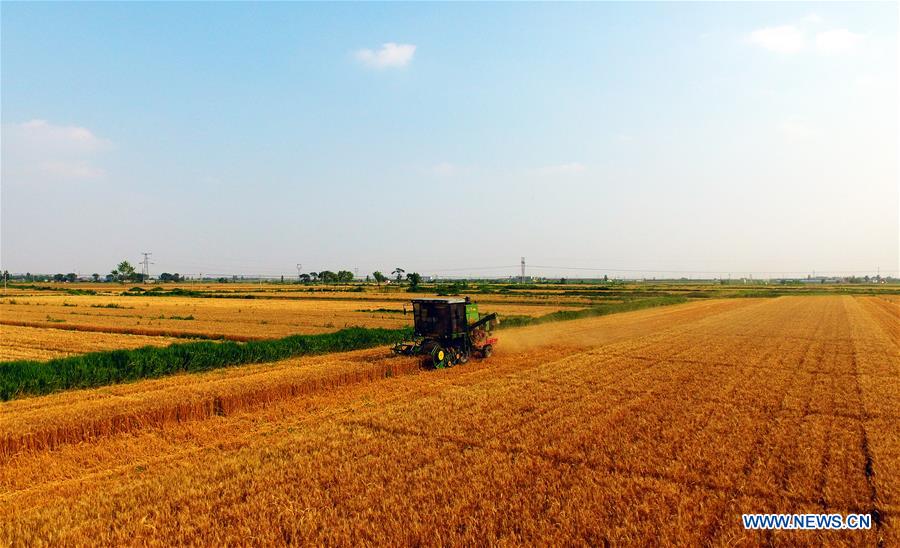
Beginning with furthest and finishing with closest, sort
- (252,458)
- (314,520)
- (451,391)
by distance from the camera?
(451,391) → (252,458) → (314,520)

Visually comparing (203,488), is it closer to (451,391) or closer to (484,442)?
(484,442)

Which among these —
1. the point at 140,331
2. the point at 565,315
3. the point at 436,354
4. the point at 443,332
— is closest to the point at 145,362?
the point at 436,354

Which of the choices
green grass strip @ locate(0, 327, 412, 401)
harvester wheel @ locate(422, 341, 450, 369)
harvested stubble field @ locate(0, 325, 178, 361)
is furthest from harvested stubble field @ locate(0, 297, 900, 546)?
harvested stubble field @ locate(0, 325, 178, 361)

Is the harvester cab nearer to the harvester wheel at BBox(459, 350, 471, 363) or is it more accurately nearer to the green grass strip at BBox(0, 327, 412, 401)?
the harvester wheel at BBox(459, 350, 471, 363)

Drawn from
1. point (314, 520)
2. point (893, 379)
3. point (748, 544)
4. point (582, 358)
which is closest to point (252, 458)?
point (314, 520)

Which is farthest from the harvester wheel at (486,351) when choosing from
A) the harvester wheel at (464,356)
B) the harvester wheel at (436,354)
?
the harvester wheel at (436,354)

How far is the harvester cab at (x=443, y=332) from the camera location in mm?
18844

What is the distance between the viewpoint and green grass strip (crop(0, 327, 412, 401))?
577 inches

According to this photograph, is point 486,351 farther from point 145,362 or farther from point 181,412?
point 145,362

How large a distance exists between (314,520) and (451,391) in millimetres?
8010

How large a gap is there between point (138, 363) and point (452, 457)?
13302 millimetres

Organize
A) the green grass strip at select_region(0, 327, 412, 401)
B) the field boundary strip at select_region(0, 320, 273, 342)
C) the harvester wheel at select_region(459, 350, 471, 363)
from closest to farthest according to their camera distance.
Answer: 1. the green grass strip at select_region(0, 327, 412, 401)
2. the harvester wheel at select_region(459, 350, 471, 363)
3. the field boundary strip at select_region(0, 320, 273, 342)

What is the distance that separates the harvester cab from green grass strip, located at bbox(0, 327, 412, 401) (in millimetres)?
5378

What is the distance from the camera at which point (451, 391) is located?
14367mm
